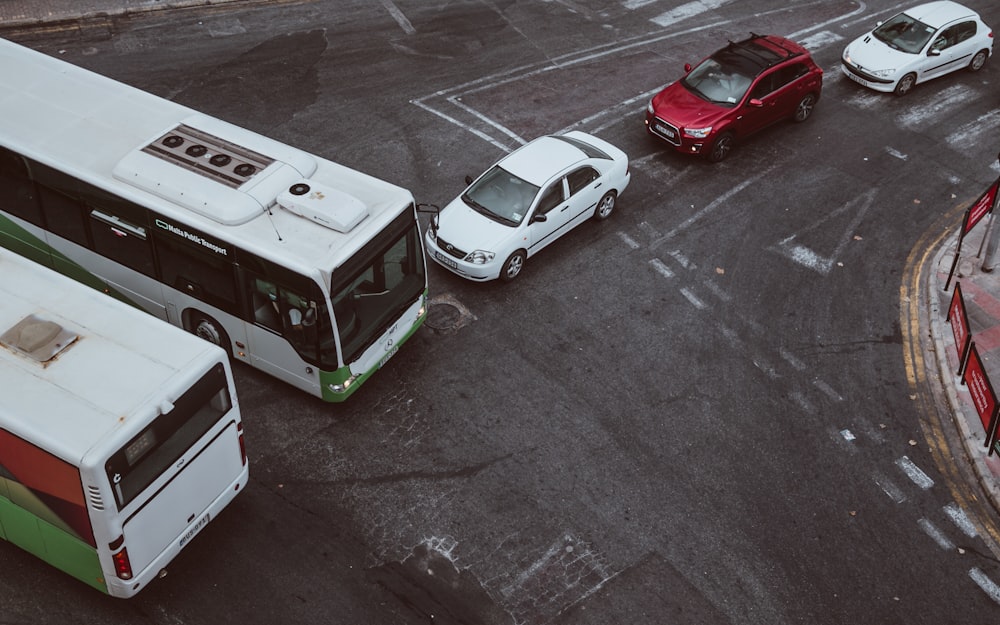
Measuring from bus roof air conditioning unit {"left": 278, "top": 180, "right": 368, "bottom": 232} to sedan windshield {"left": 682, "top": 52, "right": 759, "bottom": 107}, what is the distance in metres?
10.2

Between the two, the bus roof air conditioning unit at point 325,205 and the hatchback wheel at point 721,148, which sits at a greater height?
the bus roof air conditioning unit at point 325,205

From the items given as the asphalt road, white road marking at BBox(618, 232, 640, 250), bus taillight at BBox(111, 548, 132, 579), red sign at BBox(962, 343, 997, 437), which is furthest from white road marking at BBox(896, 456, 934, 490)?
bus taillight at BBox(111, 548, 132, 579)

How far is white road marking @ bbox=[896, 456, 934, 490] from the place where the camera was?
43.0ft

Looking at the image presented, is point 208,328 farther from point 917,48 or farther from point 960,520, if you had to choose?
point 917,48

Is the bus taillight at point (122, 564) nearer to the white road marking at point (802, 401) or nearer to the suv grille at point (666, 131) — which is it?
the white road marking at point (802, 401)

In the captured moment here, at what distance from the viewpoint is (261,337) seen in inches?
518

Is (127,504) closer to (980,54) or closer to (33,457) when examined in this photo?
(33,457)

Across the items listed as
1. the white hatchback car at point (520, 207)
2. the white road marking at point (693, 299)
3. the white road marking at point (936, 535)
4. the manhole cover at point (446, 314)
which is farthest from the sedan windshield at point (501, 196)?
the white road marking at point (936, 535)

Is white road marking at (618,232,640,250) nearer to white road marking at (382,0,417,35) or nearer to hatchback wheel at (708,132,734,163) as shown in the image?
hatchback wheel at (708,132,734,163)

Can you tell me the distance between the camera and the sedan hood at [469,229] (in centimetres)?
1570

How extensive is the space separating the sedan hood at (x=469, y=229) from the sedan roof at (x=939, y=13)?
13771mm

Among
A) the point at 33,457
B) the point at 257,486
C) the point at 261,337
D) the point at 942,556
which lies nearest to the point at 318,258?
the point at 261,337

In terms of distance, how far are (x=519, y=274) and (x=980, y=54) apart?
14.9 meters

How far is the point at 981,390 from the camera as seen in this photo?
13.4m
